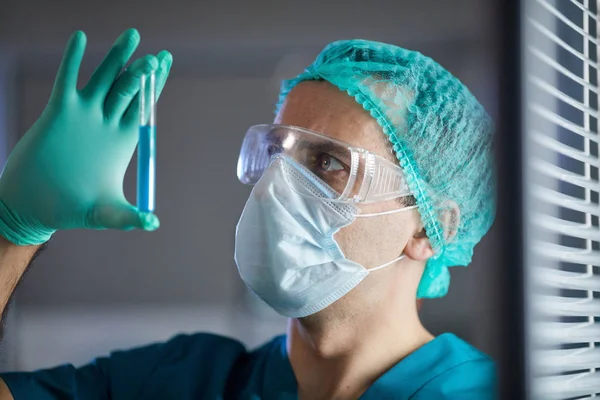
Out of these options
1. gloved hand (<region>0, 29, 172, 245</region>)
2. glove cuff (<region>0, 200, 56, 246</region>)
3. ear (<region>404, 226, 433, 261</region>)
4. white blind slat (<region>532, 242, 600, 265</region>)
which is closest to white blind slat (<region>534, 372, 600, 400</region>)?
white blind slat (<region>532, 242, 600, 265</region>)

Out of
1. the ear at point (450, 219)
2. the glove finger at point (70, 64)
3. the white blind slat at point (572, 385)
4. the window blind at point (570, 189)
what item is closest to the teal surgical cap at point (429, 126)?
the ear at point (450, 219)

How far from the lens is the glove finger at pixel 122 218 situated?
87cm

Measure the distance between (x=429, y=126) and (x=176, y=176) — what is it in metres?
1.58

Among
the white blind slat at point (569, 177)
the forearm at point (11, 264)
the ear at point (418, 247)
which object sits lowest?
the forearm at point (11, 264)

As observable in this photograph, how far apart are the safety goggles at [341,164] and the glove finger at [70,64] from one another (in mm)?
407

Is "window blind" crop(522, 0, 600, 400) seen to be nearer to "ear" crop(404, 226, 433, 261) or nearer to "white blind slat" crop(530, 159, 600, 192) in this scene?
"white blind slat" crop(530, 159, 600, 192)

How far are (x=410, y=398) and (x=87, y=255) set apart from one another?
71.9 inches

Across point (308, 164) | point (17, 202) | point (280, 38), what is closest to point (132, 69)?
point (17, 202)

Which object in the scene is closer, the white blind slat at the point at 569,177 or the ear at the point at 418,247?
the white blind slat at the point at 569,177

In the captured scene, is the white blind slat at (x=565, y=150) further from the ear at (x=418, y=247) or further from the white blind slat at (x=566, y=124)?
the ear at (x=418, y=247)

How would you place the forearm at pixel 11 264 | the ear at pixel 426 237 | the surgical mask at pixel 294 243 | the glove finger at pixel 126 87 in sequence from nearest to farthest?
the glove finger at pixel 126 87
the forearm at pixel 11 264
the surgical mask at pixel 294 243
the ear at pixel 426 237

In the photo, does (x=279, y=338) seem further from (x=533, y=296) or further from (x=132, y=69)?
(x=533, y=296)

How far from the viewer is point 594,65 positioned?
1.02 m

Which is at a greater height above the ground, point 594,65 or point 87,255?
point 594,65
